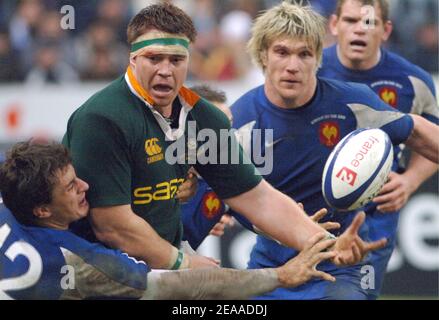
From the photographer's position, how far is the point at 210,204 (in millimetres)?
7535

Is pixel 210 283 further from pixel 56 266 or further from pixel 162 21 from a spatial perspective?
pixel 162 21

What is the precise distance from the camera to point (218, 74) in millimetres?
12812

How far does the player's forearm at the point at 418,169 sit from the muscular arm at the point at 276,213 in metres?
1.76

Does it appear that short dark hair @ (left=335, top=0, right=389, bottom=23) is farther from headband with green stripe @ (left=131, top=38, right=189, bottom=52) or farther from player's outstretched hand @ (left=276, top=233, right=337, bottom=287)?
player's outstretched hand @ (left=276, top=233, right=337, bottom=287)

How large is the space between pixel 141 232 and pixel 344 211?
1.56 metres

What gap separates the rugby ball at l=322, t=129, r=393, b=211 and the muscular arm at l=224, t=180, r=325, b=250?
248 mm

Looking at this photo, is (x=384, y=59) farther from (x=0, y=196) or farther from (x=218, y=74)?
(x=218, y=74)

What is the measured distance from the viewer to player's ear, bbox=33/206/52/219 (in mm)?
6152

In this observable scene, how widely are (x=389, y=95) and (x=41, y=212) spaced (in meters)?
3.23

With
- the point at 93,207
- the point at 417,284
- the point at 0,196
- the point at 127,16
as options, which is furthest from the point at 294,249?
the point at 127,16

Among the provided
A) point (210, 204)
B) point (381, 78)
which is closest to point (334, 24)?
point (381, 78)

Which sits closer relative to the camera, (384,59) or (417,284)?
(384,59)

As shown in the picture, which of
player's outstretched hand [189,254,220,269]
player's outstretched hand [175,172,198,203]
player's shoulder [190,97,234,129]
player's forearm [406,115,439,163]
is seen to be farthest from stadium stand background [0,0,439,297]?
player's outstretched hand [189,254,220,269]

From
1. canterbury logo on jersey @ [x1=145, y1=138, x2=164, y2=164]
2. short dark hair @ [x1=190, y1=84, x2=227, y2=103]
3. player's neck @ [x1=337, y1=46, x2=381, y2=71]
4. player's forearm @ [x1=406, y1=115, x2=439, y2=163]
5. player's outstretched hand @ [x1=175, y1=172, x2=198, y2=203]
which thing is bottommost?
player's outstretched hand @ [x1=175, y1=172, x2=198, y2=203]
